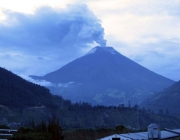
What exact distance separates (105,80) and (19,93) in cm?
9703

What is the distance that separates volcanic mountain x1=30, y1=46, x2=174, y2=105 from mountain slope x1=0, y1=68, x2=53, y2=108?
203 ft

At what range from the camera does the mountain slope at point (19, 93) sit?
188ft

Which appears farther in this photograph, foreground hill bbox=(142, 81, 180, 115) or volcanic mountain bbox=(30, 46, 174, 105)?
volcanic mountain bbox=(30, 46, 174, 105)

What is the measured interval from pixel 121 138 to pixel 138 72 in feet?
514

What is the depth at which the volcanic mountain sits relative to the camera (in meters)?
138

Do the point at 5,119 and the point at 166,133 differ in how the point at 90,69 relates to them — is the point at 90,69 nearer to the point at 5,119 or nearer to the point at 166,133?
the point at 5,119

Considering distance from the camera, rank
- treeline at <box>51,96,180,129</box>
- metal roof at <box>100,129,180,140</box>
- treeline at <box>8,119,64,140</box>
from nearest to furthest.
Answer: metal roof at <box>100,129,180,140</box>, treeline at <box>8,119,64,140</box>, treeline at <box>51,96,180,129</box>

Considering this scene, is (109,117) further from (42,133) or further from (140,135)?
(42,133)

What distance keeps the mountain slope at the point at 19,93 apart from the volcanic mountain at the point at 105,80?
6177 cm

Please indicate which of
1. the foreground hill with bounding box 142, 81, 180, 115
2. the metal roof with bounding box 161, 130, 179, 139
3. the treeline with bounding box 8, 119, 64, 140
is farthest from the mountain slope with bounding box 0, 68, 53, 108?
the metal roof with bounding box 161, 130, 179, 139

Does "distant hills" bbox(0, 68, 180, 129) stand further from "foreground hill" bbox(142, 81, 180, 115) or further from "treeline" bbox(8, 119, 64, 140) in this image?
"treeline" bbox(8, 119, 64, 140)

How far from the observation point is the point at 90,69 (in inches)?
6850

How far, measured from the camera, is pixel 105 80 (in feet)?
509

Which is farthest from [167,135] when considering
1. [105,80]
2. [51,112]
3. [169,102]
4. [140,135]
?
[105,80]
